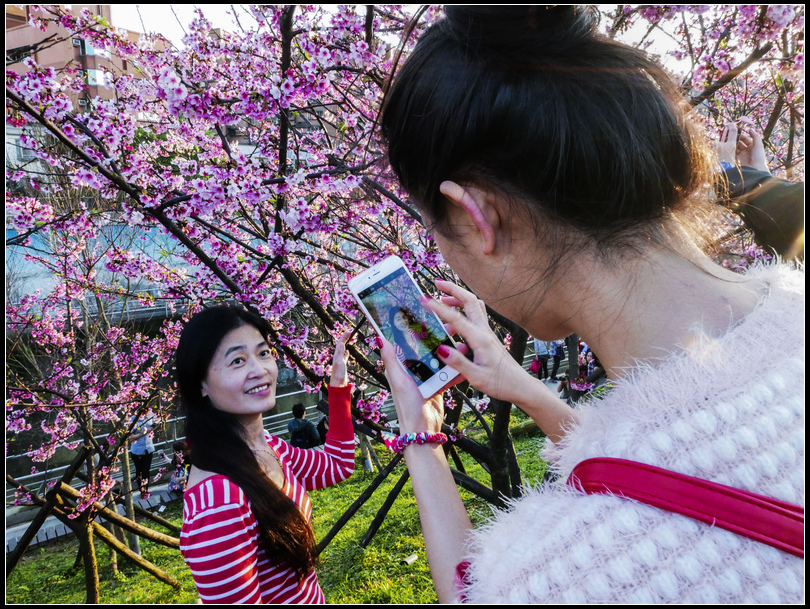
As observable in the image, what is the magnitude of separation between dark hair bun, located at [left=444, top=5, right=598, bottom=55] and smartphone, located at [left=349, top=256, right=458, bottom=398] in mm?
1002

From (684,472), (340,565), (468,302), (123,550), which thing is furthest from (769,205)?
(123,550)

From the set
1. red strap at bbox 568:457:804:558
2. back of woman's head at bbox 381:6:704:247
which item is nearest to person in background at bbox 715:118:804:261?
back of woman's head at bbox 381:6:704:247

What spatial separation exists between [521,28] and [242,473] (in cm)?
198

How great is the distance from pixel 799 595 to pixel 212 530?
187 cm

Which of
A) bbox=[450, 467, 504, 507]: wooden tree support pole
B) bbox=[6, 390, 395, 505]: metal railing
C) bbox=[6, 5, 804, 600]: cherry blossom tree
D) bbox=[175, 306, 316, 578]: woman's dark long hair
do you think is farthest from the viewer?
bbox=[6, 390, 395, 505]: metal railing

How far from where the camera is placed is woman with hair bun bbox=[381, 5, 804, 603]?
26.9 inches

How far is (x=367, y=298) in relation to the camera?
6.55 feet

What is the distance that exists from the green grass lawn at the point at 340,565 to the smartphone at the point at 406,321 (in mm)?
3449

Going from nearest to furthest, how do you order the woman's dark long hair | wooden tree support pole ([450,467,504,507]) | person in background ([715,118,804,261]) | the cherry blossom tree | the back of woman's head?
the back of woman's head, person in background ([715,118,804,261]), the woman's dark long hair, the cherry blossom tree, wooden tree support pole ([450,467,504,507])

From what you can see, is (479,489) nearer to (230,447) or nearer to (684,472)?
(230,447)

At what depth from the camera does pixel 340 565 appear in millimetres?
5875

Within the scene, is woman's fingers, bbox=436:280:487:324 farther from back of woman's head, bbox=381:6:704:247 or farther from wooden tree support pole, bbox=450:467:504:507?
wooden tree support pole, bbox=450:467:504:507

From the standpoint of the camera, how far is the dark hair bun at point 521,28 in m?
0.91

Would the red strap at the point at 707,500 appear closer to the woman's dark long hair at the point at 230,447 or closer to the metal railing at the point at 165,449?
the woman's dark long hair at the point at 230,447
